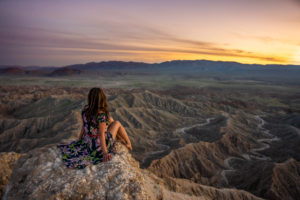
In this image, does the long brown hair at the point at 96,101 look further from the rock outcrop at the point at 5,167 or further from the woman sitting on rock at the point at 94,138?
the rock outcrop at the point at 5,167

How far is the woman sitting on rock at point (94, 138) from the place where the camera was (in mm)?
6836

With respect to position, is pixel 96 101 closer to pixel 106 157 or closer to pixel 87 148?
pixel 87 148

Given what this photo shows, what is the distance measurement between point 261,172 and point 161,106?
48.8 metres

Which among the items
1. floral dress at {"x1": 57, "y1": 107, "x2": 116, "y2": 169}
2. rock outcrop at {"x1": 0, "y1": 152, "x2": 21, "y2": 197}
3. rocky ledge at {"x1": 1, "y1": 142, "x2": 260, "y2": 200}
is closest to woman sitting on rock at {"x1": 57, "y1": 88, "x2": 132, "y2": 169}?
floral dress at {"x1": 57, "y1": 107, "x2": 116, "y2": 169}

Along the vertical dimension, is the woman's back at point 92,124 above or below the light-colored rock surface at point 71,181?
above

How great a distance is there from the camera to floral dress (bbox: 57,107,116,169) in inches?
276

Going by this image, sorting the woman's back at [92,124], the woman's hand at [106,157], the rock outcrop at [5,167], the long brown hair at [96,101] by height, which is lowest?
the rock outcrop at [5,167]

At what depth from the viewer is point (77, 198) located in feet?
21.3

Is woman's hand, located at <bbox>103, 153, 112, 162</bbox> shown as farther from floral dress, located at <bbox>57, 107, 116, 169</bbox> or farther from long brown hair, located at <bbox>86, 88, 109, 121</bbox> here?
long brown hair, located at <bbox>86, 88, 109, 121</bbox>

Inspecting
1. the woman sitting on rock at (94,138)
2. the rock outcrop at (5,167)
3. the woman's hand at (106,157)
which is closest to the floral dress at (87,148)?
the woman sitting on rock at (94,138)

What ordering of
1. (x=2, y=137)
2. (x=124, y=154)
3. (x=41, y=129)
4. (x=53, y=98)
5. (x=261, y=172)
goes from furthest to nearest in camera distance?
(x=53, y=98) < (x=41, y=129) < (x=2, y=137) < (x=261, y=172) < (x=124, y=154)

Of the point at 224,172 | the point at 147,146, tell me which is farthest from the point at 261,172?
the point at 147,146

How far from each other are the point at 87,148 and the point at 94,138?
0.40 m

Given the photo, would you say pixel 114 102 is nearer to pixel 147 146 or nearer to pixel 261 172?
pixel 147 146
